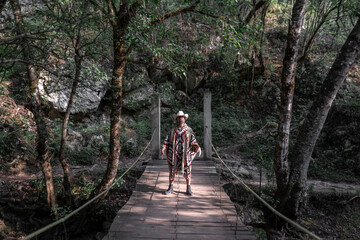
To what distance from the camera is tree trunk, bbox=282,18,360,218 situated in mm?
4898

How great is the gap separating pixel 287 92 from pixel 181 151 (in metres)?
2.94

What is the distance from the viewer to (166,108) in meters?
14.8

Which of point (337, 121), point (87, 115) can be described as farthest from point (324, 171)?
point (87, 115)

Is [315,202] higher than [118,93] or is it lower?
lower

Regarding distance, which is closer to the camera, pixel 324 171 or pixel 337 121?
pixel 324 171

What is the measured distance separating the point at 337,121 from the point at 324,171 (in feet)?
10.9

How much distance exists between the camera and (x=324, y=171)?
8.72 m

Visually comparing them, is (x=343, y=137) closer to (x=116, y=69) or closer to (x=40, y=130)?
(x=116, y=69)

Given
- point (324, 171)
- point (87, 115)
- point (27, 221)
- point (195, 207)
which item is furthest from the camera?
point (87, 115)

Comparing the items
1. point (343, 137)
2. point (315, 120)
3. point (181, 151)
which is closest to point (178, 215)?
point (181, 151)

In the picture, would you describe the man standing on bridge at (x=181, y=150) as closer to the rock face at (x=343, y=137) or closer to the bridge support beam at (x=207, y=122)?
the bridge support beam at (x=207, y=122)

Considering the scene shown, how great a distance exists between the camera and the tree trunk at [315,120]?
4.90m

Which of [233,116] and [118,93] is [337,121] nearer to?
[233,116]

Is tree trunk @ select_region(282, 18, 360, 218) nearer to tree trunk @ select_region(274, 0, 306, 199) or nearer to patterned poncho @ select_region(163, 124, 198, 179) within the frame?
tree trunk @ select_region(274, 0, 306, 199)
